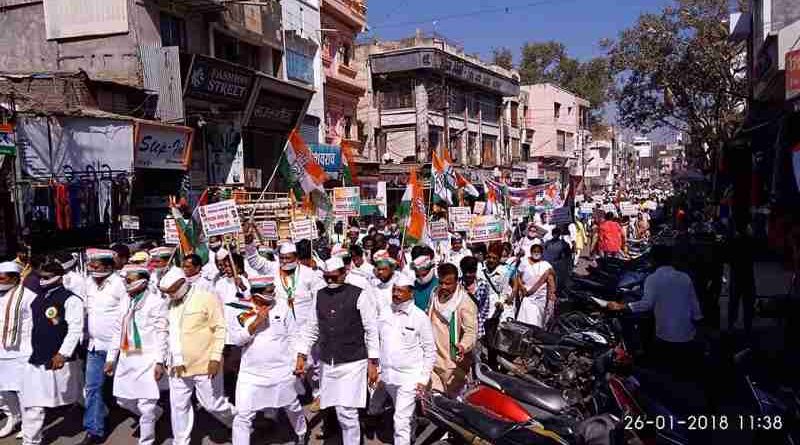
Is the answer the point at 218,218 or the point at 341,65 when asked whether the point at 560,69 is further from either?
the point at 218,218

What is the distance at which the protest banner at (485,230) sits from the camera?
10.8m

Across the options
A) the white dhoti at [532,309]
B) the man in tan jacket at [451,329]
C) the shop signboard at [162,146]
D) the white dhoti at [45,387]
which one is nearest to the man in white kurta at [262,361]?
the man in tan jacket at [451,329]

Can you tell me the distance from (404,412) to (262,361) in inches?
47.7

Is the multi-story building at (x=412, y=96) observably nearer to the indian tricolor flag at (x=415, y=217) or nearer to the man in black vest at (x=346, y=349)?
the indian tricolor flag at (x=415, y=217)

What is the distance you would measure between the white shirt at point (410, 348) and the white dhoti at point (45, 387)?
10.2 ft

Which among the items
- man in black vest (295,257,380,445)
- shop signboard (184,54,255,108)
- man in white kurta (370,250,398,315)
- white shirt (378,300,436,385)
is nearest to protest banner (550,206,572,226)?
man in white kurta (370,250,398,315)

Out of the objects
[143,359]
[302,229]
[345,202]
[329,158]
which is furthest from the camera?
[329,158]

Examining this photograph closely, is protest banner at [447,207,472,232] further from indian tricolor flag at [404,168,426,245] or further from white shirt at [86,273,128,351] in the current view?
white shirt at [86,273,128,351]

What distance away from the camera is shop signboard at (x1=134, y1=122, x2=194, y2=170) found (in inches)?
586

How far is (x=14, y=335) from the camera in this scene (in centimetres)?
639

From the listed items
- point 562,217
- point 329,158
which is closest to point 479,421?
point 562,217

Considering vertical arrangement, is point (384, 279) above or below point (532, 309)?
above

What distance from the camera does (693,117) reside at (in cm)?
2600

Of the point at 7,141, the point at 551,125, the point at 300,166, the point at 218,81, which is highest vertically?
the point at 551,125
